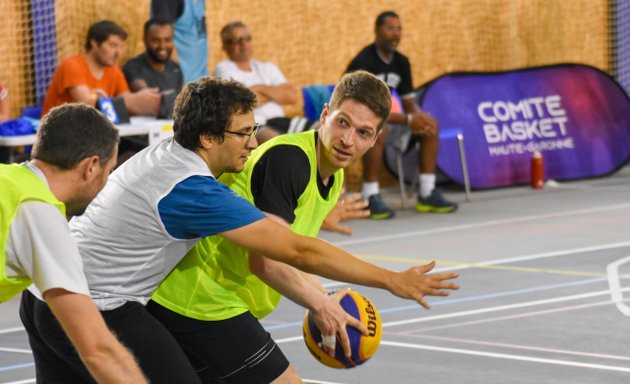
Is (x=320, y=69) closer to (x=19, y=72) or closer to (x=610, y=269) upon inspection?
(x=19, y=72)

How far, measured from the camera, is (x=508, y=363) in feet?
21.2

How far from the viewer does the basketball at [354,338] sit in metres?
4.86

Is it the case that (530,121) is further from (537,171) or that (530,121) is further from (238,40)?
(238,40)

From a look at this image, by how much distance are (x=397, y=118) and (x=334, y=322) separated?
822cm

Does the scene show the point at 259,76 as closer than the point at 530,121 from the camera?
Yes

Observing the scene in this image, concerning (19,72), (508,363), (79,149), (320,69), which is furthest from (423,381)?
(320,69)

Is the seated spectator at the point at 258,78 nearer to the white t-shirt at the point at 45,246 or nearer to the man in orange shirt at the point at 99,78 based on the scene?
the man in orange shirt at the point at 99,78

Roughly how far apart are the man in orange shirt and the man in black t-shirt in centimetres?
254

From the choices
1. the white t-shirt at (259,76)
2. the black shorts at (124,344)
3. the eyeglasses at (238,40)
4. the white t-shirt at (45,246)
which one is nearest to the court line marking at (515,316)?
the black shorts at (124,344)

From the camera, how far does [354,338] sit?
15.9 feet

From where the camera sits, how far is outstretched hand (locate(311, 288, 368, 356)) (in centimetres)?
461

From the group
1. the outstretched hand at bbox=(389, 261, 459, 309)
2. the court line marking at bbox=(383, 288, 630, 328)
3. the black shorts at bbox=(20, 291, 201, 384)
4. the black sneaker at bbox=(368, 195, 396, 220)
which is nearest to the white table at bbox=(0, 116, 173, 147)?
the black sneaker at bbox=(368, 195, 396, 220)

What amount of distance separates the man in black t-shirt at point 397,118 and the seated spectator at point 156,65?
1957mm

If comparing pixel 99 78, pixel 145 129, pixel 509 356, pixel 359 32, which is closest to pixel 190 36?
pixel 99 78
